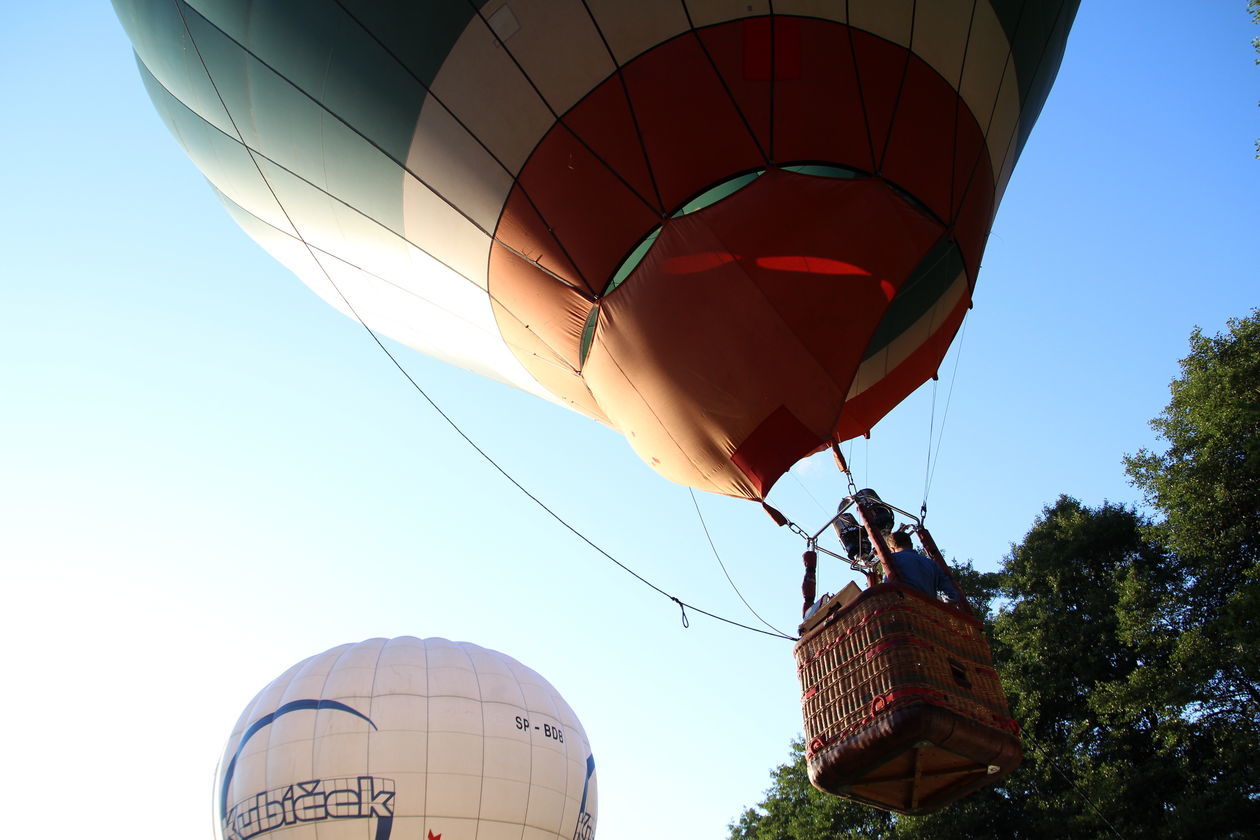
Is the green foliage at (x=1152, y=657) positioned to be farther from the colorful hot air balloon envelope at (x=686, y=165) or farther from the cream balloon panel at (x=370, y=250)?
the cream balloon panel at (x=370, y=250)

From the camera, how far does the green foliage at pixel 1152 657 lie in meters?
10.2

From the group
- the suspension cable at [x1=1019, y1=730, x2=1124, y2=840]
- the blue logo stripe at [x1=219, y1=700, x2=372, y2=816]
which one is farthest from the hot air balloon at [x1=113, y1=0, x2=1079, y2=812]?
the blue logo stripe at [x1=219, y1=700, x2=372, y2=816]

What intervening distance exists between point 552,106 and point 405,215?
4.00ft

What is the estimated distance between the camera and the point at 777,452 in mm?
4809

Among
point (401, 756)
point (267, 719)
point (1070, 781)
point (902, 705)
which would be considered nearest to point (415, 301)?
point (902, 705)

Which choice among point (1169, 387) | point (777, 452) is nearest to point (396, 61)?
point (777, 452)

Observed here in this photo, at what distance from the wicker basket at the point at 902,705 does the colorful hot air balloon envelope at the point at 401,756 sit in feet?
30.4

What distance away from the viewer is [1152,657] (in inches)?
464

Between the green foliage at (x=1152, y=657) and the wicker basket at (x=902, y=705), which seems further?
the green foliage at (x=1152, y=657)

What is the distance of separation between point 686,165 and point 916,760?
2780mm

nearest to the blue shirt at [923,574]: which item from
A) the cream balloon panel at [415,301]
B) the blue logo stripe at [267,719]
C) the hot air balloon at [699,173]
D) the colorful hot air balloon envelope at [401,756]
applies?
the hot air balloon at [699,173]

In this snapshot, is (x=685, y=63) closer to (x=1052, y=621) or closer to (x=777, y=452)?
(x=777, y=452)

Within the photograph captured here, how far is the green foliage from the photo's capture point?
1023cm

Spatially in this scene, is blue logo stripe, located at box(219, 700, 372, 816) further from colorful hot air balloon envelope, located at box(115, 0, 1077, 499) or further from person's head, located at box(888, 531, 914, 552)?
person's head, located at box(888, 531, 914, 552)
